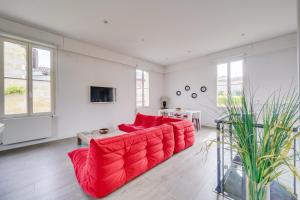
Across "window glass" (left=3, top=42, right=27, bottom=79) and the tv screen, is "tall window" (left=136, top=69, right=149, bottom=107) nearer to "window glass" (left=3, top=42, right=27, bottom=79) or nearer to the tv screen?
the tv screen

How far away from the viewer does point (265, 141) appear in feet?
2.81

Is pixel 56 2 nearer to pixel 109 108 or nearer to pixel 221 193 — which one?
pixel 109 108

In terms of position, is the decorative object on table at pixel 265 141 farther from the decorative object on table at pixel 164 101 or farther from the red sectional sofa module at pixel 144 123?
the decorative object on table at pixel 164 101

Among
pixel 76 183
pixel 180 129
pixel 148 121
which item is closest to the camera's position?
pixel 76 183

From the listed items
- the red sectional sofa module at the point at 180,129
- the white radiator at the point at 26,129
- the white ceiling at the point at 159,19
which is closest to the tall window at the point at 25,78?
the white radiator at the point at 26,129

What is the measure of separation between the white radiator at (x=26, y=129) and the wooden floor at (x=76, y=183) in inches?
15.1

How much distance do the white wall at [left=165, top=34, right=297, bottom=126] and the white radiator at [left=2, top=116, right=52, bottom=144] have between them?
425 cm

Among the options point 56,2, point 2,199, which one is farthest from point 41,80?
point 2,199

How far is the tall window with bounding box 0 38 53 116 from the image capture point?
315 cm

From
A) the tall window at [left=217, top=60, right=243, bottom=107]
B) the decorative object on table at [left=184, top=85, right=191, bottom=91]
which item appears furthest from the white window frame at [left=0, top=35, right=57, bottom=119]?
the tall window at [left=217, top=60, right=243, bottom=107]

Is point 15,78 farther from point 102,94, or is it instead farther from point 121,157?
point 121,157

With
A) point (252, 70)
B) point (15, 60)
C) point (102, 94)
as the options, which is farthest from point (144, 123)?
point (252, 70)

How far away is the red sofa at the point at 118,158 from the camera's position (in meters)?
1.57

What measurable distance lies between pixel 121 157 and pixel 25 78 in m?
3.43
